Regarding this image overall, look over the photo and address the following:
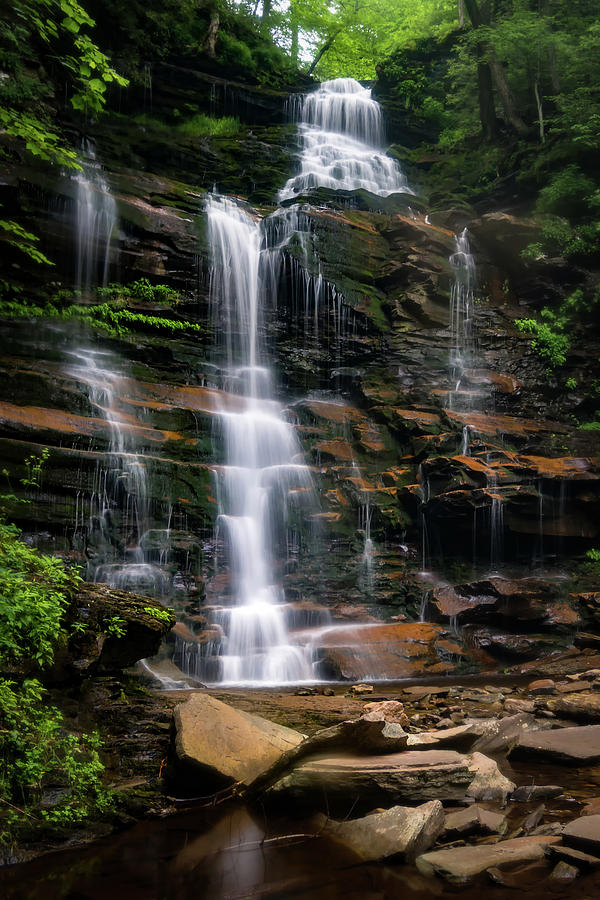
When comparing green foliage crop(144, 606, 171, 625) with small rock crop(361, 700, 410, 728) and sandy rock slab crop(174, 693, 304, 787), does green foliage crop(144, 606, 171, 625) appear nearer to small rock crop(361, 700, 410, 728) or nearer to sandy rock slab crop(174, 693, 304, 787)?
sandy rock slab crop(174, 693, 304, 787)

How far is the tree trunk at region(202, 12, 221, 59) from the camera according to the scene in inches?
974

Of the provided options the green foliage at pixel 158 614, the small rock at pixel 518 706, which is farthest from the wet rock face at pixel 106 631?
the small rock at pixel 518 706

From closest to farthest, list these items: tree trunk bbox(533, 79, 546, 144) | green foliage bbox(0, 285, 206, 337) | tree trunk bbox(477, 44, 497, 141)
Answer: green foliage bbox(0, 285, 206, 337) < tree trunk bbox(533, 79, 546, 144) < tree trunk bbox(477, 44, 497, 141)

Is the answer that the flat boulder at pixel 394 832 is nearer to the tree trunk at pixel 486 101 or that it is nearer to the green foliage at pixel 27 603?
the green foliage at pixel 27 603

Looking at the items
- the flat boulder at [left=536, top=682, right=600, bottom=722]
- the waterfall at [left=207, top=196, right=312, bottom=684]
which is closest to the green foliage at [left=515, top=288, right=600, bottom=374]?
the waterfall at [left=207, top=196, right=312, bottom=684]

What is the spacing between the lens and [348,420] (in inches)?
650

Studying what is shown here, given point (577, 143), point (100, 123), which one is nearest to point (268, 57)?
point (100, 123)

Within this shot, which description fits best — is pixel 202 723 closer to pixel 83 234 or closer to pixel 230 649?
pixel 230 649

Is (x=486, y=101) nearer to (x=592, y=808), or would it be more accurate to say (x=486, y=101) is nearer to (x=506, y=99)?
(x=506, y=99)

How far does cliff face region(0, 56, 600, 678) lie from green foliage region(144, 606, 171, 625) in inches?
176

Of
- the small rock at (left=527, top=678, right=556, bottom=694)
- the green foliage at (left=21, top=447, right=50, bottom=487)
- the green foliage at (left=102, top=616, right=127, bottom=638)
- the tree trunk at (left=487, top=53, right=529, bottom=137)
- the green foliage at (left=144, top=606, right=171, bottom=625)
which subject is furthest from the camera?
the tree trunk at (left=487, top=53, right=529, bottom=137)

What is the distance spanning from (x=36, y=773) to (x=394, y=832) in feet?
7.46

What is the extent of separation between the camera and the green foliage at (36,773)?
380 cm

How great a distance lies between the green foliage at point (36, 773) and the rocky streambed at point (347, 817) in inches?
9.7
